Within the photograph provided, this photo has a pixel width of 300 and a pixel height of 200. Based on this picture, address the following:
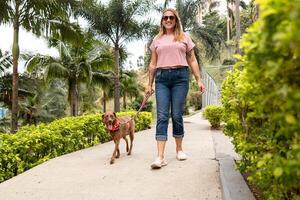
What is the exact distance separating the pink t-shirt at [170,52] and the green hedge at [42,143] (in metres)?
2.55

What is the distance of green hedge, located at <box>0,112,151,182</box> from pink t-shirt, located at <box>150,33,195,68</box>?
2.55 meters

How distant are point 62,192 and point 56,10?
1039 cm

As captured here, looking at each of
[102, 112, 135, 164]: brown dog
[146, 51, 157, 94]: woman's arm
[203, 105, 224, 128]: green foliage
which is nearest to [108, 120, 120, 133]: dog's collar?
[102, 112, 135, 164]: brown dog

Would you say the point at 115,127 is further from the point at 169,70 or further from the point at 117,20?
the point at 117,20

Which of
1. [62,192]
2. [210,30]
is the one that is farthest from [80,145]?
[210,30]

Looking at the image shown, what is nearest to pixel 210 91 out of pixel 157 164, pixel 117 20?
pixel 117 20

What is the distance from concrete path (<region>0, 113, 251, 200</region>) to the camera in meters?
4.50

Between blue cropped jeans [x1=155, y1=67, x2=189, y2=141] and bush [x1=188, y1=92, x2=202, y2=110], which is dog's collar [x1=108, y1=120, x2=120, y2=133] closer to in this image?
blue cropped jeans [x1=155, y1=67, x2=189, y2=141]

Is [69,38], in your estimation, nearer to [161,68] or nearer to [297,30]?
[161,68]

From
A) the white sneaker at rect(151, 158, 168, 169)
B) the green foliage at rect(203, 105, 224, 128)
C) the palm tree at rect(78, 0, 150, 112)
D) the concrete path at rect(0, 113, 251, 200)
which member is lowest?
the concrete path at rect(0, 113, 251, 200)

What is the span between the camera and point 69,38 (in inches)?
588

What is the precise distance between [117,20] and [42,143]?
17.0 metres

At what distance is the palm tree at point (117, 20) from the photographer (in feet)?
76.2

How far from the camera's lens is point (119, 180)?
17.0 feet
